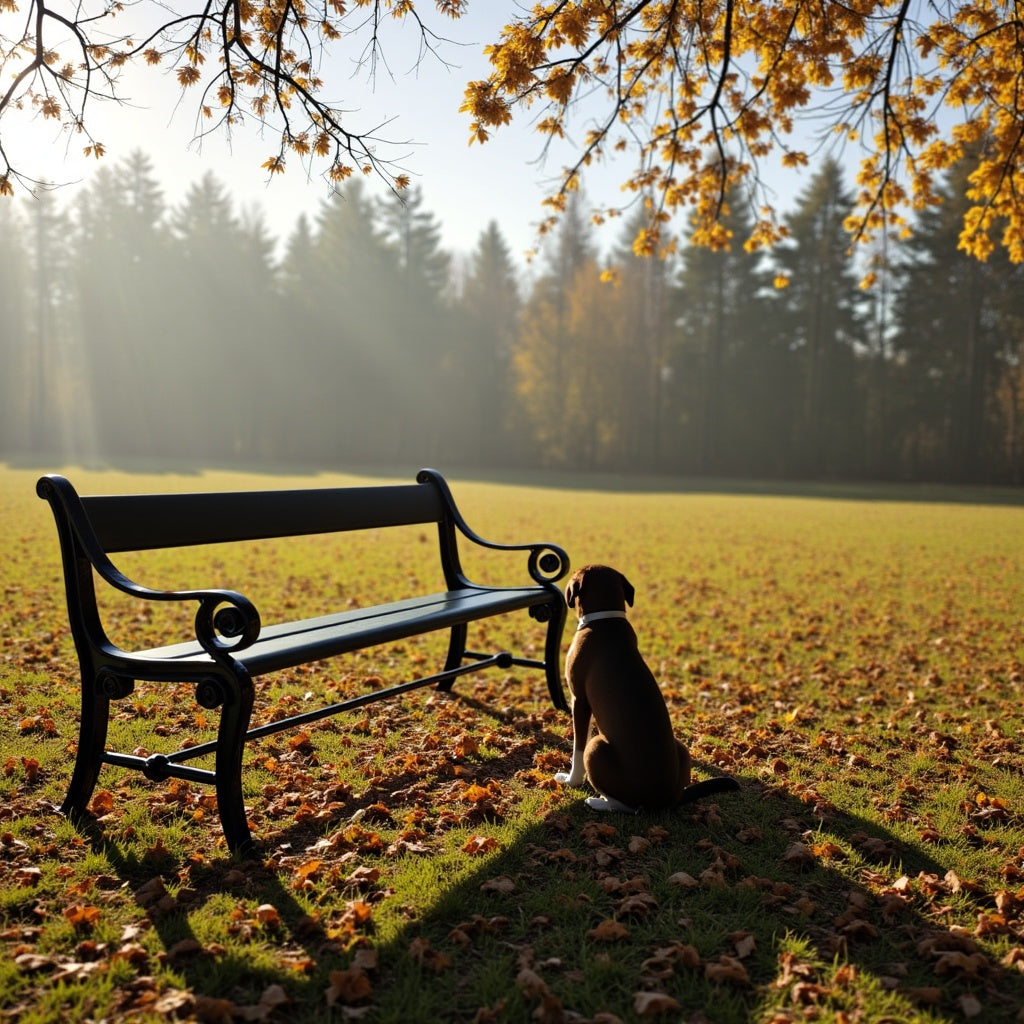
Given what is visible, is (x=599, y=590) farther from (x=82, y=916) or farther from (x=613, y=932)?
(x=82, y=916)

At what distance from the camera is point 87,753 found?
11.7ft

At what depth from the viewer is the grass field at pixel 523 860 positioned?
2521mm

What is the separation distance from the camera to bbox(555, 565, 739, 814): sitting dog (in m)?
3.53

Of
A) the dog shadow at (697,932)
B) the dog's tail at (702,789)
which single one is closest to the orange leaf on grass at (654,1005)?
the dog shadow at (697,932)

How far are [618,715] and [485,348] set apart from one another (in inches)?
1803

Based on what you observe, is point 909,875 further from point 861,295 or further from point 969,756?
point 861,295

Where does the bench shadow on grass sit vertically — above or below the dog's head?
below

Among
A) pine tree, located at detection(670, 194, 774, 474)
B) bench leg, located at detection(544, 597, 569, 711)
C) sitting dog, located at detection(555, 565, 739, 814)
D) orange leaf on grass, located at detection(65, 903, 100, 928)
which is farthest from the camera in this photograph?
pine tree, located at detection(670, 194, 774, 474)

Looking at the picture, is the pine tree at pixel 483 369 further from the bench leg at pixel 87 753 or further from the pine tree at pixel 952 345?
the bench leg at pixel 87 753

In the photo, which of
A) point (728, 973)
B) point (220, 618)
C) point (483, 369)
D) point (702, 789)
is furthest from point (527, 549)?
point (483, 369)

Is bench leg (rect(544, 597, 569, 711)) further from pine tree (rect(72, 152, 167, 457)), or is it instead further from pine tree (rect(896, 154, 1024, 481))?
pine tree (rect(72, 152, 167, 457))

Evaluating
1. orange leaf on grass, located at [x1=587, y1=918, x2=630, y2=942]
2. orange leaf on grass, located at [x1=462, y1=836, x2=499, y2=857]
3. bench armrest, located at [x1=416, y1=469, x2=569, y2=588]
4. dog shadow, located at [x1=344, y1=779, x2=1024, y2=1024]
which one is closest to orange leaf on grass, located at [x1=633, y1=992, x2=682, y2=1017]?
dog shadow, located at [x1=344, y1=779, x2=1024, y2=1024]

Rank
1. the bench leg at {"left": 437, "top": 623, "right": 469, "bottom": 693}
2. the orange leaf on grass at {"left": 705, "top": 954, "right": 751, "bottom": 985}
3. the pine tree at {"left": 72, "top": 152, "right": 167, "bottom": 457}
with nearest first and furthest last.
→ the orange leaf on grass at {"left": 705, "top": 954, "right": 751, "bottom": 985} < the bench leg at {"left": 437, "top": 623, "right": 469, "bottom": 693} < the pine tree at {"left": 72, "top": 152, "right": 167, "bottom": 457}

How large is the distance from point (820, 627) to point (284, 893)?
6.43m
